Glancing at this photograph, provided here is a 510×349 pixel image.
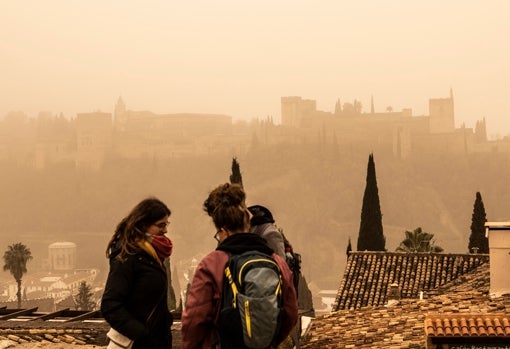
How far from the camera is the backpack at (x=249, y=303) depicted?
4.21 m

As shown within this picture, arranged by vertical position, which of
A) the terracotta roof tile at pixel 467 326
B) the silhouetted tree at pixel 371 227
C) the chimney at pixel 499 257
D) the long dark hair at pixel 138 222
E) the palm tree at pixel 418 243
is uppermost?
the long dark hair at pixel 138 222

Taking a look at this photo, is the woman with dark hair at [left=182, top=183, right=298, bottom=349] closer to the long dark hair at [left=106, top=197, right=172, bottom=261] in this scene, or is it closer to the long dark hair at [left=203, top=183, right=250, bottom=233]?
the long dark hair at [left=203, top=183, right=250, bottom=233]

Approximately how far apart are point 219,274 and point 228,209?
0.48 meters

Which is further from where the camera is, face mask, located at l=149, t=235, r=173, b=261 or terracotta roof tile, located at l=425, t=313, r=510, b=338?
terracotta roof tile, located at l=425, t=313, r=510, b=338

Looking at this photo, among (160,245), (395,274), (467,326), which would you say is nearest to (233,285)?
(160,245)

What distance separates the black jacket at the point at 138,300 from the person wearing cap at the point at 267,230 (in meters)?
0.75

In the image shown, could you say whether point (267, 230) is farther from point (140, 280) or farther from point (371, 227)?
point (371, 227)

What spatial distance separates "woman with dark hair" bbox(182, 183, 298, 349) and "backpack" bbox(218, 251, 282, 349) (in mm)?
65

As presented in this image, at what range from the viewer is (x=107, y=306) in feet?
16.4

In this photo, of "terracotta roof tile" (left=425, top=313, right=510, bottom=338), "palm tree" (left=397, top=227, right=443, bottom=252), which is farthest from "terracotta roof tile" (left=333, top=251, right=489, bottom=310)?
"palm tree" (left=397, top=227, right=443, bottom=252)

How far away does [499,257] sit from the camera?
17.7m

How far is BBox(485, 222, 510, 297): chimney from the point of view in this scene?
56.4ft

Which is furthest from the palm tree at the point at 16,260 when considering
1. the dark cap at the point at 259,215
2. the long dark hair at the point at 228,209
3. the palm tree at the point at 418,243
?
the long dark hair at the point at 228,209

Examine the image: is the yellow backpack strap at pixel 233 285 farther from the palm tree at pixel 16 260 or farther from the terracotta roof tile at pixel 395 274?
the palm tree at pixel 16 260
